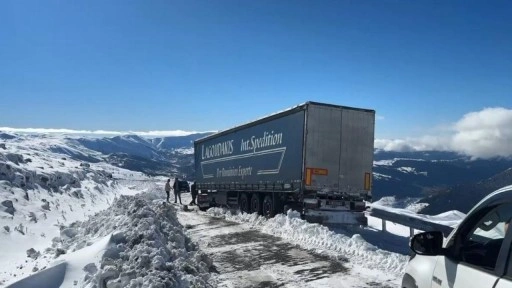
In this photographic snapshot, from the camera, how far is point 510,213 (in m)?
2.89

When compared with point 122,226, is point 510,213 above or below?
above

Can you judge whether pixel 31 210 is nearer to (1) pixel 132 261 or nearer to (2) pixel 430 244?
(1) pixel 132 261

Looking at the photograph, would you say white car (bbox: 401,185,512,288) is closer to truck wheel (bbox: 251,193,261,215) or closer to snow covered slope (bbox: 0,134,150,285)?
snow covered slope (bbox: 0,134,150,285)

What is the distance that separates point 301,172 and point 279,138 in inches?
90.8

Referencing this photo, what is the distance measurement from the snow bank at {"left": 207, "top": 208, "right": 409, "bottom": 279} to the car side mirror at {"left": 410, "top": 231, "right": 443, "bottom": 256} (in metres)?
5.23

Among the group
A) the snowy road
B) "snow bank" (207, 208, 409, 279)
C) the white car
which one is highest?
the white car

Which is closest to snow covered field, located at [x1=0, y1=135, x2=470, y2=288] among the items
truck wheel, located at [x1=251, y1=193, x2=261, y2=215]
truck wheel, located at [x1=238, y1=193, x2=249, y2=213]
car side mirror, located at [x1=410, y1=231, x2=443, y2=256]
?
truck wheel, located at [x1=251, y1=193, x2=261, y2=215]

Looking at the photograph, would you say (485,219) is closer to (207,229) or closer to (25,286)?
(25,286)

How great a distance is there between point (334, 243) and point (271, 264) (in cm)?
245

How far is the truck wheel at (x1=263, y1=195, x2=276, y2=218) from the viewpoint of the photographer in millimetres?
17781

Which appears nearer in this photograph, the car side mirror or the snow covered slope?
the car side mirror

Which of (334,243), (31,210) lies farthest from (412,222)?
(31,210)

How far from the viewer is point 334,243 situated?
1150cm

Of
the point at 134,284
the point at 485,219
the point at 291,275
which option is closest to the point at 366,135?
the point at 291,275
